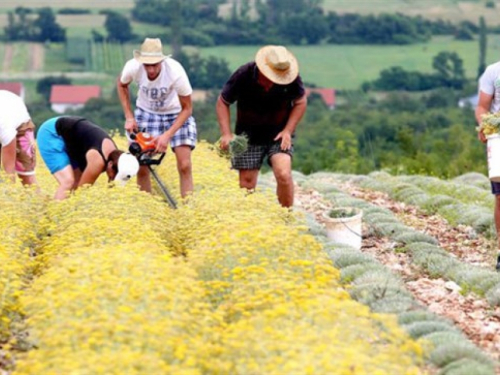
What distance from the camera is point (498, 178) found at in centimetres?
956

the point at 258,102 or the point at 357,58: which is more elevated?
the point at 258,102

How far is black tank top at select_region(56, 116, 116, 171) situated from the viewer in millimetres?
10828

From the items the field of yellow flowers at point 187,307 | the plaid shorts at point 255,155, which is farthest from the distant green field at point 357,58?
the field of yellow flowers at point 187,307

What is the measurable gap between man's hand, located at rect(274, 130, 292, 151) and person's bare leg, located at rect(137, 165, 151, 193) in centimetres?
142

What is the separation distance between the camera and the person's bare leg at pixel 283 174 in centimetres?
1073

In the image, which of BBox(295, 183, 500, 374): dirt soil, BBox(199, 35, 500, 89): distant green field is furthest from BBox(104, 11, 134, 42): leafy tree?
BBox(295, 183, 500, 374): dirt soil

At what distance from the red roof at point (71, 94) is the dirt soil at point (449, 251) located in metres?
48.2

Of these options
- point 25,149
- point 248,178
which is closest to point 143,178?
point 248,178

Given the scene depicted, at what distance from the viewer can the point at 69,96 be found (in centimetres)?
6406

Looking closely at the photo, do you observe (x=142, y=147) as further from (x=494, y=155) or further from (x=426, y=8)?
(x=426, y=8)

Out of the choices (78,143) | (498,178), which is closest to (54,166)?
(78,143)

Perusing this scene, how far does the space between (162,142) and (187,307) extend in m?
4.54

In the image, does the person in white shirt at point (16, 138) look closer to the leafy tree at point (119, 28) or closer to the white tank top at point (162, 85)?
the white tank top at point (162, 85)

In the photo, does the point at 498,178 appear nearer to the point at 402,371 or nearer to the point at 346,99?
the point at 402,371
